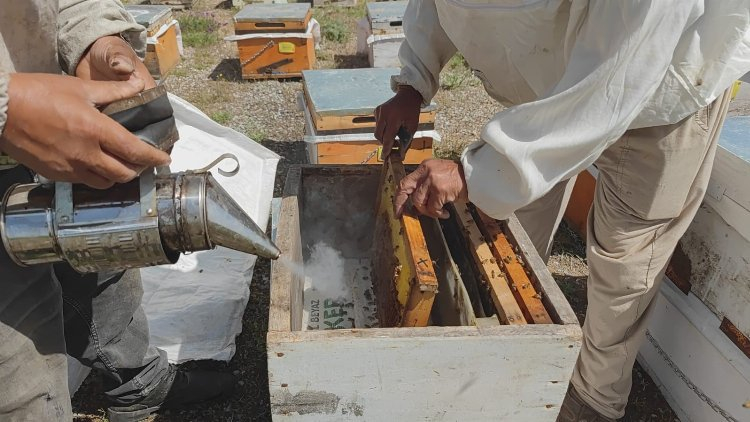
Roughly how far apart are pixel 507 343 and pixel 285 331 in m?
0.45

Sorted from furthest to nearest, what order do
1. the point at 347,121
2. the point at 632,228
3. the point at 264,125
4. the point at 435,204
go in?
the point at 264,125, the point at 347,121, the point at 632,228, the point at 435,204

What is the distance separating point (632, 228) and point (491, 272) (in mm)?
556

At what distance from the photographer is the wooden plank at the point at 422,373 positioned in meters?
1.07

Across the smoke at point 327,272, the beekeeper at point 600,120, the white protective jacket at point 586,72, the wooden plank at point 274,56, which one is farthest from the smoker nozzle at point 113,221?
the wooden plank at point 274,56

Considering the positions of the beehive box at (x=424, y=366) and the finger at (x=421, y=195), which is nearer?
the beehive box at (x=424, y=366)

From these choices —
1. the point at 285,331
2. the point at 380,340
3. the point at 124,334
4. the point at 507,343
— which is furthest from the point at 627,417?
A: the point at 124,334

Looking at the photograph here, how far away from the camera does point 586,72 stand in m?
1.15

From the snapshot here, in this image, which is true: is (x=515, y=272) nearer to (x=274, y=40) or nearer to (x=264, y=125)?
(x=264, y=125)

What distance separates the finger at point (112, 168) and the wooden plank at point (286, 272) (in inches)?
15.9

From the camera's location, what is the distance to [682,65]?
49.2 inches

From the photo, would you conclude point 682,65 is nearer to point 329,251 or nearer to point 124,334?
point 329,251

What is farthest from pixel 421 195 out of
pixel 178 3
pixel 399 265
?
pixel 178 3

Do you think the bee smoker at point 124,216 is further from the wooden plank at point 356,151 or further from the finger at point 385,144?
the wooden plank at point 356,151

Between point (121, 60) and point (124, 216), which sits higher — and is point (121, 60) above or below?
above
